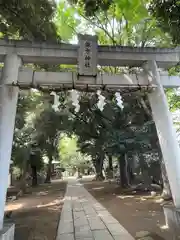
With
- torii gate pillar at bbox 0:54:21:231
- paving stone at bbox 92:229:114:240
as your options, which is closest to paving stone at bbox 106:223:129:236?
paving stone at bbox 92:229:114:240

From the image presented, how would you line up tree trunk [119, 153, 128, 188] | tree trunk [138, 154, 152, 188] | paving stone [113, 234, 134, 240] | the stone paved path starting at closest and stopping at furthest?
paving stone [113, 234, 134, 240] < the stone paved path < tree trunk [138, 154, 152, 188] < tree trunk [119, 153, 128, 188]

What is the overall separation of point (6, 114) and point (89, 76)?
1846mm

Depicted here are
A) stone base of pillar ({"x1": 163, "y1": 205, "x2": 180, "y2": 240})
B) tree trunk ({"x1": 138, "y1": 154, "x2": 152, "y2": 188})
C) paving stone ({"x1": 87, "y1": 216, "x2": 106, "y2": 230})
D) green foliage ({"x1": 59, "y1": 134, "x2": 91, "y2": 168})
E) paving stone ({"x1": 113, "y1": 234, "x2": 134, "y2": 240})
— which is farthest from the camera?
green foliage ({"x1": 59, "y1": 134, "x2": 91, "y2": 168})

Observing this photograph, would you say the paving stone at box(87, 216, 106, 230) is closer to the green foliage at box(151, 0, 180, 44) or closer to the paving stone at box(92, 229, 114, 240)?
the paving stone at box(92, 229, 114, 240)

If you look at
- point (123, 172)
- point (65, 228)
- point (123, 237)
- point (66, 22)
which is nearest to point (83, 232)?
point (65, 228)

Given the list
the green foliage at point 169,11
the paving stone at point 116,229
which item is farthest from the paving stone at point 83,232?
the green foliage at point 169,11

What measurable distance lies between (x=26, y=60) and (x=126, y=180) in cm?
1073

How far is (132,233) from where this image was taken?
16.2 feet

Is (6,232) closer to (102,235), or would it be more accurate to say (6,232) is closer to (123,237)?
(102,235)

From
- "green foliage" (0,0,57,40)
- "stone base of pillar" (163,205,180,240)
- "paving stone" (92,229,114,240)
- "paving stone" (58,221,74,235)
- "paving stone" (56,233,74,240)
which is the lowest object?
"paving stone" (56,233,74,240)

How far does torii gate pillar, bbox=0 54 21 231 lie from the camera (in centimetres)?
363

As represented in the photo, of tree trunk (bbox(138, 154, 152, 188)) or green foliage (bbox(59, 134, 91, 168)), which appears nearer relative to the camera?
tree trunk (bbox(138, 154, 152, 188))

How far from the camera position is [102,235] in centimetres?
487

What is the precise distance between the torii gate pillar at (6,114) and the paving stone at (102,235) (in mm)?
2358
